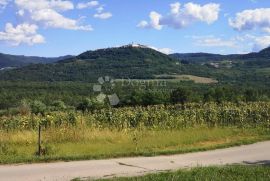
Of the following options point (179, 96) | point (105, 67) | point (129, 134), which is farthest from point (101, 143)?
point (105, 67)

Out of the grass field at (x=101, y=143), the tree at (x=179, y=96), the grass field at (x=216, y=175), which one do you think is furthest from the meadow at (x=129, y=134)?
the tree at (x=179, y=96)

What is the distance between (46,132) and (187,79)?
129 m

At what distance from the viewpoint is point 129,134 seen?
1855 cm

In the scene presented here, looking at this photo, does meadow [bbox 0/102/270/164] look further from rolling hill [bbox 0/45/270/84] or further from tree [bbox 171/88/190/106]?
rolling hill [bbox 0/45/270/84]

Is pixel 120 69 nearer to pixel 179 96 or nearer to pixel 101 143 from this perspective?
pixel 179 96

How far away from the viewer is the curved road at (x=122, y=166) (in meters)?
10.9

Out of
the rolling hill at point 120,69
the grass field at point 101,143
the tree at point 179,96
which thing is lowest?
the tree at point 179,96

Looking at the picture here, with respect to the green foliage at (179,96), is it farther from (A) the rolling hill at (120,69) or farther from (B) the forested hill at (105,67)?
(A) the rolling hill at (120,69)

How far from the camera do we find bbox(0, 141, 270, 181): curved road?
10.9 metres

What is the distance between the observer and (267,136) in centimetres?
Answer: 1986

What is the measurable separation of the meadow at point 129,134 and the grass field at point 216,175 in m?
3.30

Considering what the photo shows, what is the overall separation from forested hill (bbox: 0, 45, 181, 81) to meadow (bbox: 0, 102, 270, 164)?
122m

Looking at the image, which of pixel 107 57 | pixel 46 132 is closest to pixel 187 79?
pixel 107 57

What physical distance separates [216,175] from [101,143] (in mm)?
6883
